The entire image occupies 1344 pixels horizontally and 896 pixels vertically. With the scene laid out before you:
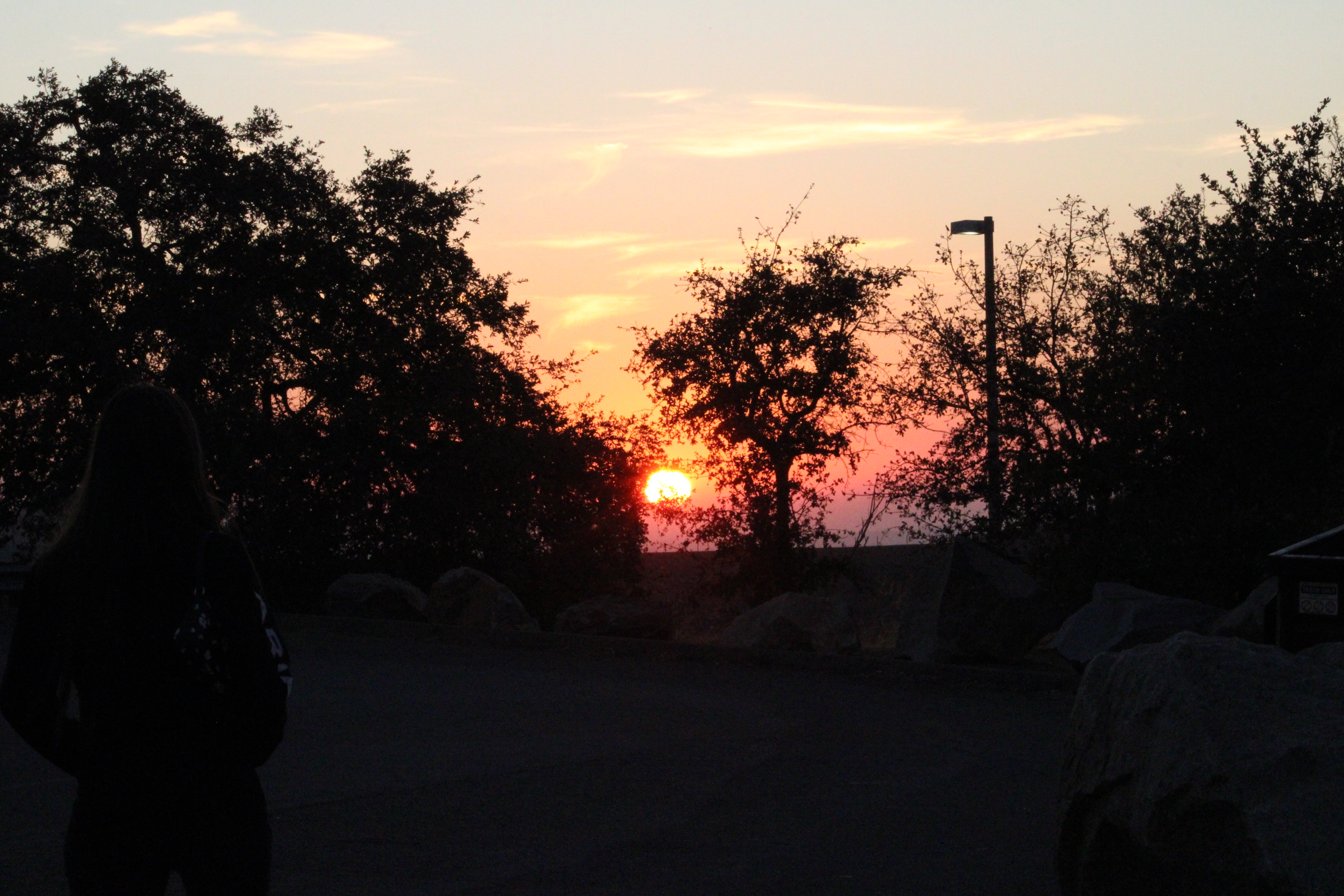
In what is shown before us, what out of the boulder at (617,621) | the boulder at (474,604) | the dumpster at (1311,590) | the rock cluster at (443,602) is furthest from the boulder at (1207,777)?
the rock cluster at (443,602)

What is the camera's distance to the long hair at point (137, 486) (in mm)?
3096

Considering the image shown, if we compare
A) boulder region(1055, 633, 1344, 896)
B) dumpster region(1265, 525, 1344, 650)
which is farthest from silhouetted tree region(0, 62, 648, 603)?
boulder region(1055, 633, 1344, 896)

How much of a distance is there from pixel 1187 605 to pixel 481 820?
793 centimetres

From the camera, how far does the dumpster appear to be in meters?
8.73

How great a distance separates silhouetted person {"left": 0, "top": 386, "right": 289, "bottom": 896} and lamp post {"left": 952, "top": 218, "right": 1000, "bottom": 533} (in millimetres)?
14542

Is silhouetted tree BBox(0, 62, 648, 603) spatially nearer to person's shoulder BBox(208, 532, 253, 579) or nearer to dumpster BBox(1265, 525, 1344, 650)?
dumpster BBox(1265, 525, 1344, 650)

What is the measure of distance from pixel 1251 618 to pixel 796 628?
16.1 ft

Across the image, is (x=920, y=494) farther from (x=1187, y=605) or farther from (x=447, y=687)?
(x=447, y=687)

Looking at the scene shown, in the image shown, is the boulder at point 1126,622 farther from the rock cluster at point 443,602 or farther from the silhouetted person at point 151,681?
the silhouetted person at point 151,681

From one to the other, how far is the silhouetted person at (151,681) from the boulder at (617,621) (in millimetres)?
13343

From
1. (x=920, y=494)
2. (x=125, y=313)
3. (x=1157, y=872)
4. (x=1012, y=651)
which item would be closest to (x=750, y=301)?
(x=920, y=494)

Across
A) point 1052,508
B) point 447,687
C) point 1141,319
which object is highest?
point 1141,319

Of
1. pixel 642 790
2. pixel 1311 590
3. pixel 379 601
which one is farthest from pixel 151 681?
pixel 379 601

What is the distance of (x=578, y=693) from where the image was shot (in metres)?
11.6
